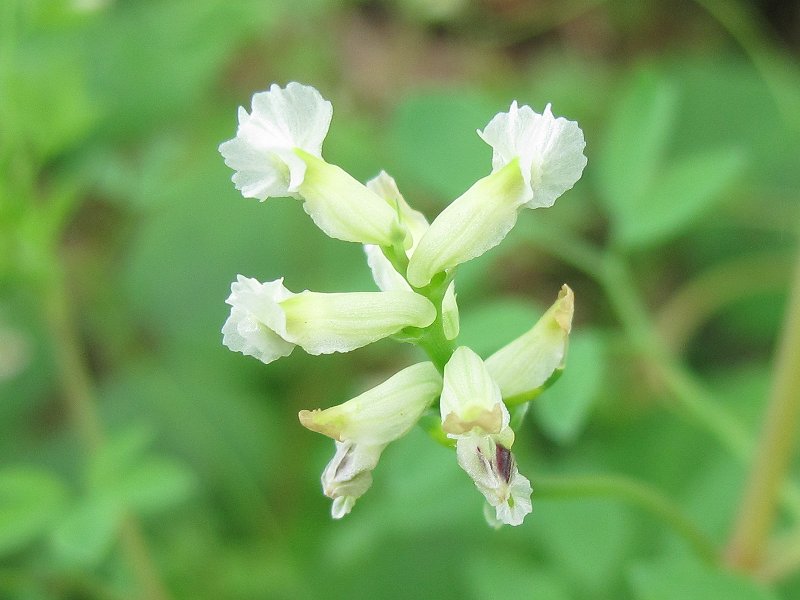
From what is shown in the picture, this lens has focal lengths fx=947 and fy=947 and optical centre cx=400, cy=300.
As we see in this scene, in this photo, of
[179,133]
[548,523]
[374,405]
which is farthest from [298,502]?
[374,405]

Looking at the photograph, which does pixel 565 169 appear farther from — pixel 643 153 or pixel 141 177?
pixel 141 177

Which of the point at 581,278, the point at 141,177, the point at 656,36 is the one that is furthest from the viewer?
the point at 656,36

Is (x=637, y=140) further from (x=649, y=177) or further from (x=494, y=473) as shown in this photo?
(x=494, y=473)

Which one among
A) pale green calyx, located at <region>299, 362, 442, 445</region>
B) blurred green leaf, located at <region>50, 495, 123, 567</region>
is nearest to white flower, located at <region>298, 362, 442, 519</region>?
pale green calyx, located at <region>299, 362, 442, 445</region>

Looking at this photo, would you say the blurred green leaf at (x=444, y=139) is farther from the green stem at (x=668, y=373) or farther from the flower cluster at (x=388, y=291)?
the flower cluster at (x=388, y=291)

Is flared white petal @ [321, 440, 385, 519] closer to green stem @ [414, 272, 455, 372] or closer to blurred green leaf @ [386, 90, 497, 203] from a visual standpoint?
green stem @ [414, 272, 455, 372]

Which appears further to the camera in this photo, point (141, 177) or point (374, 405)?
point (141, 177)
